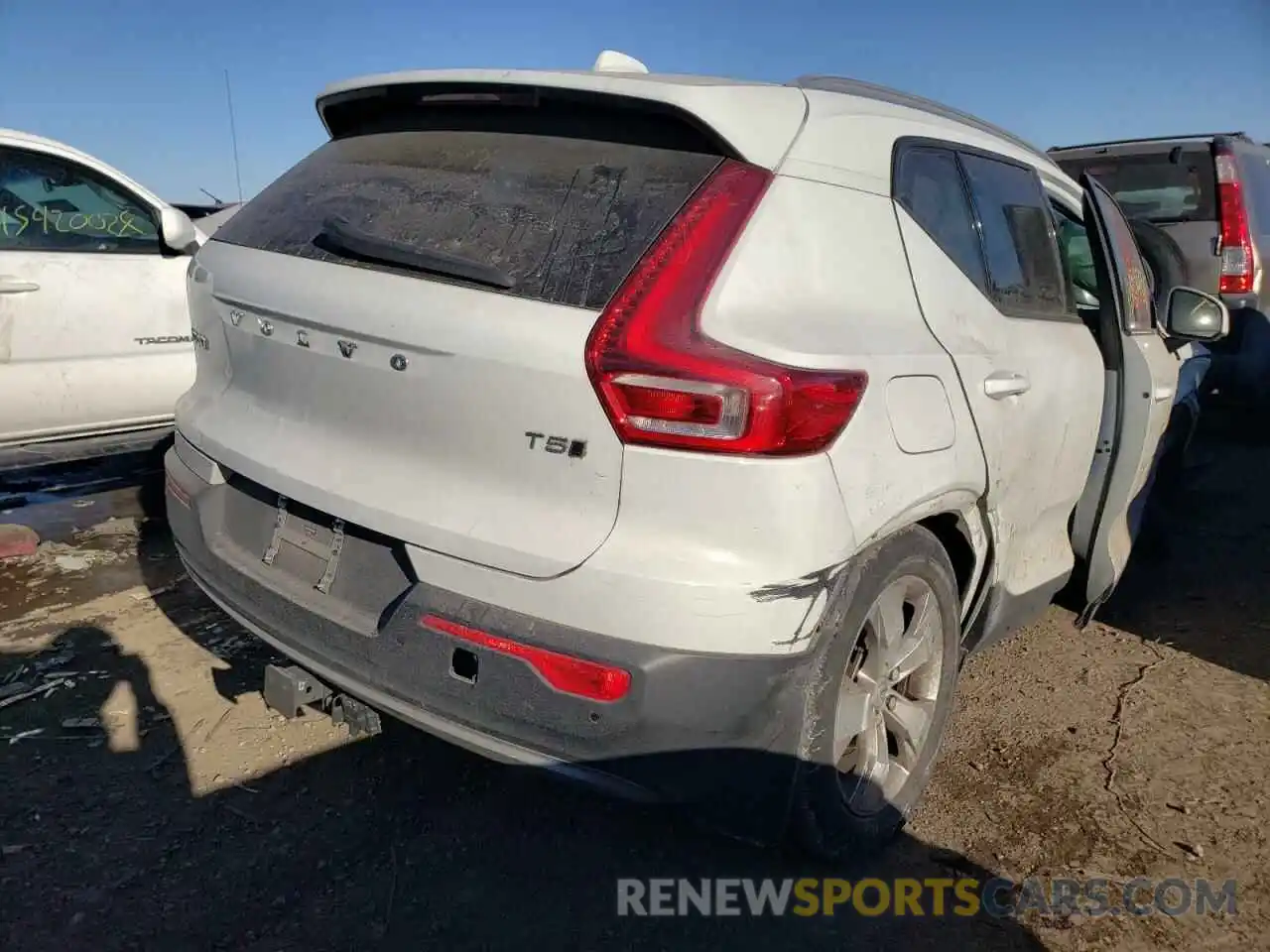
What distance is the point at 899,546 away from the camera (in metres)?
2.29

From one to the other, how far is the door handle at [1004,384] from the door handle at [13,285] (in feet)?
13.3

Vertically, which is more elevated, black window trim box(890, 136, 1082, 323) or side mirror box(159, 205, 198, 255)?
black window trim box(890, 136, 1082, 323)

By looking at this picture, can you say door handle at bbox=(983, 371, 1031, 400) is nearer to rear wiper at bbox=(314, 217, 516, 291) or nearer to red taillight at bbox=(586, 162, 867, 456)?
red taillight at bbox=(586, 162, 867, 456)

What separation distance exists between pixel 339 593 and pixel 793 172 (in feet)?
4.50

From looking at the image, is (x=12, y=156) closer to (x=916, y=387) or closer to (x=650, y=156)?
(x=650, y=156)

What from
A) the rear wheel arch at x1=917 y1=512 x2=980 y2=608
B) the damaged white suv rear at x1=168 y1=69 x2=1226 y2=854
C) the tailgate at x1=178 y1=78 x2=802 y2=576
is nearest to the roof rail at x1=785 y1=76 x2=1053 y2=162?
the damaged white suv rear at x1=168 y1=69 x2=1226 y2=854

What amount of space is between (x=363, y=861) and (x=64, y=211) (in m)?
3.65

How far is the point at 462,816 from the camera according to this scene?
2596 mm

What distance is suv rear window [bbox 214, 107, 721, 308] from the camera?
6.57 ft

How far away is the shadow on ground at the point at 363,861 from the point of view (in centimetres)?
220

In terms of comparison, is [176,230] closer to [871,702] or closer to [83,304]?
[83,304]

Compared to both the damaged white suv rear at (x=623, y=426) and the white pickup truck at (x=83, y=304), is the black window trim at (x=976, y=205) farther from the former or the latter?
the white pickup truck at (x=83, y=304)

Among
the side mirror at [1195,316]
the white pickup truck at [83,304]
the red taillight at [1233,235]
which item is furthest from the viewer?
the red taillight at [1233,235]

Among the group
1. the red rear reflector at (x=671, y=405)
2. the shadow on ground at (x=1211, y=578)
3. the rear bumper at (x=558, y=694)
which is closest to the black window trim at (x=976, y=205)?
the red rear reflector at (x=671, y=405)
